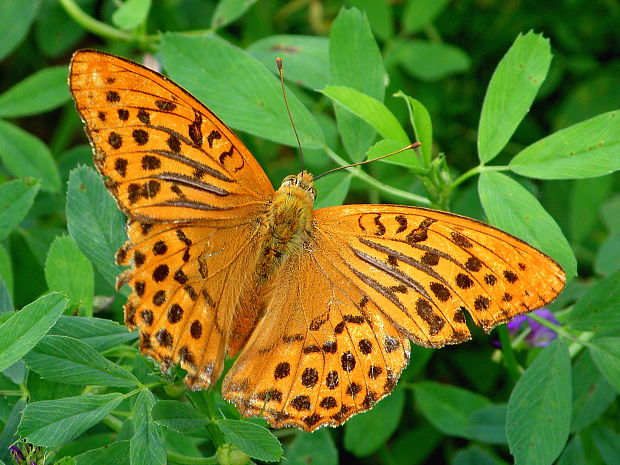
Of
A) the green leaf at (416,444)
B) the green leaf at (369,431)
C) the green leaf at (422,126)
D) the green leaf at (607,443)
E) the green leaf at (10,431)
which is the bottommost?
the green leaf at (416,444)

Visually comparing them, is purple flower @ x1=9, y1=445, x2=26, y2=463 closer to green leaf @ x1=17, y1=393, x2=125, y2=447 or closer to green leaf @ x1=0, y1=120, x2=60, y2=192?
green leaf @ x1=17, y1=393, x2=125, y2=447

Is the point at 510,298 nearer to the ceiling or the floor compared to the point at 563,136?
nearer to the floor

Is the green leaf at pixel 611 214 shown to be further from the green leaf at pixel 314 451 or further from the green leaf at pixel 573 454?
the green leaf at pixel 314 451

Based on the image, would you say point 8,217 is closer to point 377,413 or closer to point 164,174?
point 164,174

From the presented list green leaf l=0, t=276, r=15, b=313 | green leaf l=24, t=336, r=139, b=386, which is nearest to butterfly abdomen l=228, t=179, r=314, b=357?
green leaf l=24, t=336, r=139, b=386

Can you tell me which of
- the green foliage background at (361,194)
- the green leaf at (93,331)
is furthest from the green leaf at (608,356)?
the green leaf at (93,331)

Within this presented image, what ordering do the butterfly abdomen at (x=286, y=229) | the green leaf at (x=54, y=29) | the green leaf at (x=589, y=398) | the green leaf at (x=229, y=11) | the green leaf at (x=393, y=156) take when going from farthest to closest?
the green leaf at (x=54, y=29)
the green leaf at (x=229, y=11)
the green leaf at (x=589, y=398)
the butterfly abdomen at (x=286, y=229)
the green leaf at (x=393, y=156)

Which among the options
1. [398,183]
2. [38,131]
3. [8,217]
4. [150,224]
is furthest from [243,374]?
[38,131]
